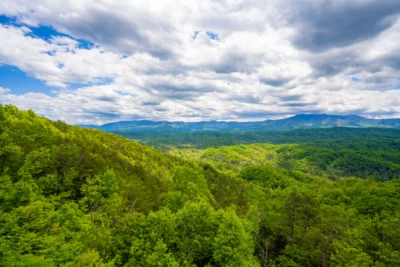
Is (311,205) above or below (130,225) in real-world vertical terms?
below

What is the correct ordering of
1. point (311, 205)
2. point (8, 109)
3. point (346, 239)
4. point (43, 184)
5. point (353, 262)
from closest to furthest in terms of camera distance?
point (353, 262)
point (346, 239)
point (43, 184)
point (311, 205)
point (8, 109)

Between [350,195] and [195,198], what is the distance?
228ft

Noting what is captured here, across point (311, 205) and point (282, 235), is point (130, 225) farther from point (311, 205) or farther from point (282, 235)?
point (311, 205)

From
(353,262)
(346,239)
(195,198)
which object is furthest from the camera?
(195,198)

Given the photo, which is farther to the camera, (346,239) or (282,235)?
(282,235)

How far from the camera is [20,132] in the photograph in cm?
4359

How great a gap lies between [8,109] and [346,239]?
10439cm

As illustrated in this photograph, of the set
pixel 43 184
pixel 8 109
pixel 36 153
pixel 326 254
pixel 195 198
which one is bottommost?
pixel 326 254

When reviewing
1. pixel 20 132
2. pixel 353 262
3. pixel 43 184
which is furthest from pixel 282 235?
pixel 20 132

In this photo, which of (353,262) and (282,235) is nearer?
(353,262)

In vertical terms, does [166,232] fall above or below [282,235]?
above

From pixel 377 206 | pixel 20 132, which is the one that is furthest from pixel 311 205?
pixel 20 132

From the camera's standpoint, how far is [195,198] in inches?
1692

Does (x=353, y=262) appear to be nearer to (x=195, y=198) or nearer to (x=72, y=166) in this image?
(x=195, y=198)
